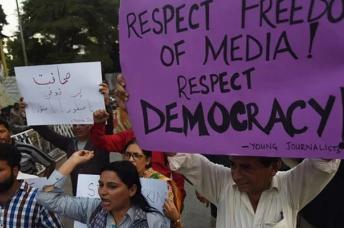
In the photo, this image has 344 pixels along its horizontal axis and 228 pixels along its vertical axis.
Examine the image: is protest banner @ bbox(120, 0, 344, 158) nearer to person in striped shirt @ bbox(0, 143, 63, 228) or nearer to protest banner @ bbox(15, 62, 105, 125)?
person in striped shirt @ bbox(0, 143, 63, 228)

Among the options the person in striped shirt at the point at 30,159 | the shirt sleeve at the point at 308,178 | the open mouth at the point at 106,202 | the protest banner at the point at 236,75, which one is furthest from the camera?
the person in striped shirt at the point at 30,159

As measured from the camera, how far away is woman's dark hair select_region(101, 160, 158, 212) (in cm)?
235

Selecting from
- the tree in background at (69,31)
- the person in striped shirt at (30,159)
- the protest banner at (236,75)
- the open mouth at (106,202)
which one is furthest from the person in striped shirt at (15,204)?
the tree in background at (69,31)

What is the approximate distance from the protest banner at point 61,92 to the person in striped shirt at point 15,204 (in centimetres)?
83

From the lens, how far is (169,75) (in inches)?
81.5

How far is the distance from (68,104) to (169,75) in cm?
144

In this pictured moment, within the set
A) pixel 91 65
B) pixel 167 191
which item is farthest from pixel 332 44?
pixel 91 65

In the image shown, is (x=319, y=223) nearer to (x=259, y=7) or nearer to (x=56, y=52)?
(x=259, y=7)

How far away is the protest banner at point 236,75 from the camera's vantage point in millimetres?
1778

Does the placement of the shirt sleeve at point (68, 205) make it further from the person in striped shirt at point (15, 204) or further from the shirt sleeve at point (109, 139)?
the shirt sleeve at point (109, 139)

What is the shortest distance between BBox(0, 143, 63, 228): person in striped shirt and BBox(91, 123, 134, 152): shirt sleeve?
2.92 feet

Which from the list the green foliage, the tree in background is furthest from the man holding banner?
the tree in background

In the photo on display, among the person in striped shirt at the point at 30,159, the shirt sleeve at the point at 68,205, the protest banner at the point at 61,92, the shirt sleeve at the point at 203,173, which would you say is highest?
the protest banner at the point at 61,92

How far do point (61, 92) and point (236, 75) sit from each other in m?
1.76
